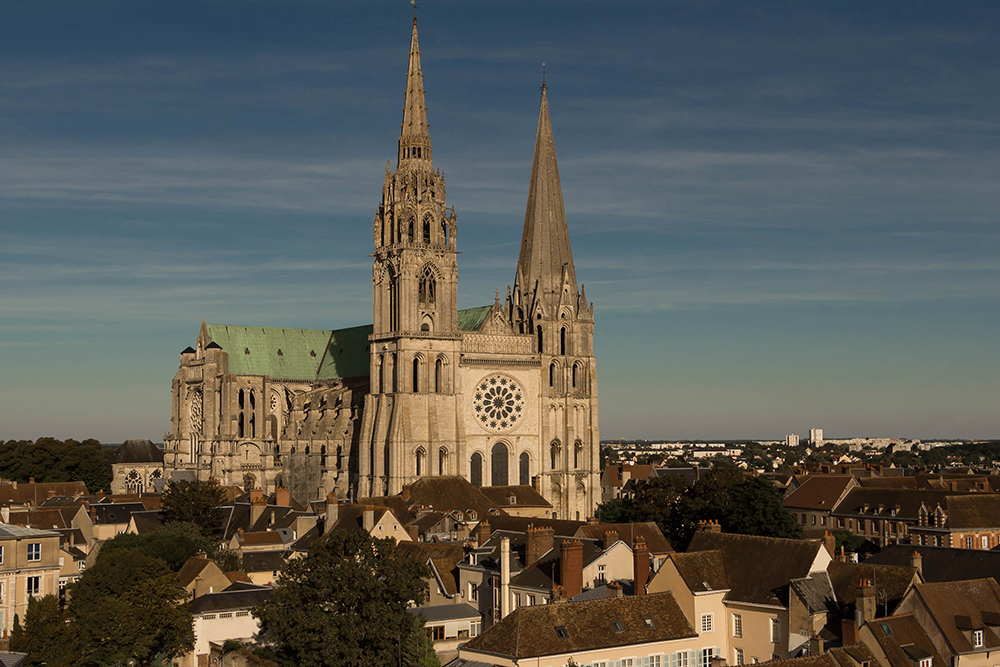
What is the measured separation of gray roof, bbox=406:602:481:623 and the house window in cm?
1111

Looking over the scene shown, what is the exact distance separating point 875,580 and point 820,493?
54197 mm

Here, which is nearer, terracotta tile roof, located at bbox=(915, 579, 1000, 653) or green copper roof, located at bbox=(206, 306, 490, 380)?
terracotta tile roof, located at bbox=(915, 579, 1000, 653)

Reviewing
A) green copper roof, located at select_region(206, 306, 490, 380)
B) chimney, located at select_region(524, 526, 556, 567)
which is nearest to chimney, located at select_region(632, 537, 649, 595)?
chimney, located at select_region(524, 526, 556, 567)

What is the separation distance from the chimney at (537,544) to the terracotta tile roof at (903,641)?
59.0ft

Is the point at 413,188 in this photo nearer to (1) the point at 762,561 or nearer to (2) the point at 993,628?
(1) the point at 762,561

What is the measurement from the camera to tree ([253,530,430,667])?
42969mm

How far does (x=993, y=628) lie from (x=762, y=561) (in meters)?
8.66

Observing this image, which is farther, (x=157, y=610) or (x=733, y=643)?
(x=157, y=610)

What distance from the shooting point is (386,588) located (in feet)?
145

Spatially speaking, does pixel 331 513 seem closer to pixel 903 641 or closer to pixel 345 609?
pixel 345 609

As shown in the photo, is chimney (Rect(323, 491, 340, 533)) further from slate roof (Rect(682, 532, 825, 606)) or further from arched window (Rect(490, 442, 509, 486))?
arched window (Rect(490, 442, 509, 486))

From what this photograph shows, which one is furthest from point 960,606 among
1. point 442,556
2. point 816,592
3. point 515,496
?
point 515,496

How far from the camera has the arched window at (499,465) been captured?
105 m

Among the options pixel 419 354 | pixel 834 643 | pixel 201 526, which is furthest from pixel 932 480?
pixel 834 643
